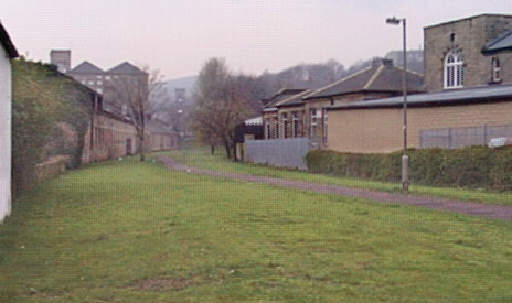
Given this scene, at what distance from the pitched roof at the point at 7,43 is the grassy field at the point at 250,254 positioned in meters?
3.17

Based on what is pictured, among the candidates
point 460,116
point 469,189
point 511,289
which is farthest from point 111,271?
point 460,116

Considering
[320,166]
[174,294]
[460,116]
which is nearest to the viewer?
[174,294]

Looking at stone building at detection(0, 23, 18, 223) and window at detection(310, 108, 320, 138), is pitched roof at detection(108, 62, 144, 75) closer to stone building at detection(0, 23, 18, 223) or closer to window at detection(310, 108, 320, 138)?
window at detection(310, 108, 320, 138)

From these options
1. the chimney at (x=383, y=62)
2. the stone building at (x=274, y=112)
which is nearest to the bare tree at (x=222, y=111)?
the stone building at (x=274, y=112)

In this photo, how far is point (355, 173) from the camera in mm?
30141

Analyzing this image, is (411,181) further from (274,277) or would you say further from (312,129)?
(312,129)

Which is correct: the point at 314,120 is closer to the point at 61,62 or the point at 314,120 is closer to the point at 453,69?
the point at 453,69

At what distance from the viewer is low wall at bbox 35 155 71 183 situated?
21.7m

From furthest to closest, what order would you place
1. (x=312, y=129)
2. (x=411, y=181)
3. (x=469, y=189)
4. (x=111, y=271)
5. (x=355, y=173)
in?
1. (x=312, y=129)
2. (x=355, y=173)
3. (x=411, y=181)
4. (x=469, y=189)
5. (x=111, y=271)

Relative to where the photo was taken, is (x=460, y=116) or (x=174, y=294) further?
(x=460, y=116)

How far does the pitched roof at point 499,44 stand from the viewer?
3781cm

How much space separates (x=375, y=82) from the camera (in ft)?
144

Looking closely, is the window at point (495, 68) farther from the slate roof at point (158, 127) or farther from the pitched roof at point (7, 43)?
the slate roof at point (158, 127)

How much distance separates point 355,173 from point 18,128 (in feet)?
54.9
